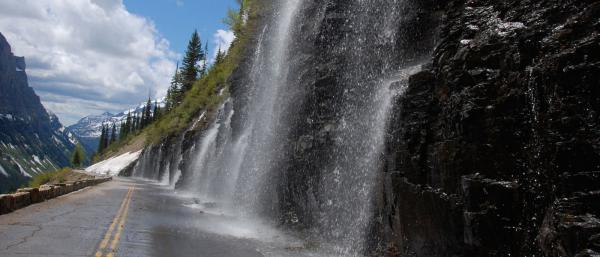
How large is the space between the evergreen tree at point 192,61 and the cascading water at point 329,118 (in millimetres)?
83173

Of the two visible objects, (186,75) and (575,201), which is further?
(186,75)

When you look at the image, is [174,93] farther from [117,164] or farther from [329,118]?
[329,118]

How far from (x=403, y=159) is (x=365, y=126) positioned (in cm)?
349

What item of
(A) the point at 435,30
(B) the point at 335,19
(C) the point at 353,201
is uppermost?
(B) the point at 335,19

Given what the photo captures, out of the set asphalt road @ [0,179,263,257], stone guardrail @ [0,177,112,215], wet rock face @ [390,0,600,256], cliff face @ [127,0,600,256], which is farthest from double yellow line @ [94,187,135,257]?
wet rock face @ [390,0,600,256]

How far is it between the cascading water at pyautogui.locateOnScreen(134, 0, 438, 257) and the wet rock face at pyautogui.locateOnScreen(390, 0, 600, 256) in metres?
2.17

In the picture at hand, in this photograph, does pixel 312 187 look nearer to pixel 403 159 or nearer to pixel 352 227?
pixel 352 227

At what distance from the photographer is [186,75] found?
10769 cm

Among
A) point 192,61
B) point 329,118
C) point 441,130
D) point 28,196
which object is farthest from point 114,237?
point 192,61

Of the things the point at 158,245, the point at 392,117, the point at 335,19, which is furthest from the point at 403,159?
the point at 335,19

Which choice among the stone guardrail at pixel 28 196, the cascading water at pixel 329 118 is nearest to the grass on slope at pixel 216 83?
the cascading water at pixel 329 118

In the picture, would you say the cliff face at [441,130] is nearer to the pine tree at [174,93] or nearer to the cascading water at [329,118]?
the cascading water at [329,118]

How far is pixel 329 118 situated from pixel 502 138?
8649 millimetres

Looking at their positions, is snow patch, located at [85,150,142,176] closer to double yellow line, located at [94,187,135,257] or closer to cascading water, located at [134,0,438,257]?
cascading water, located at [134,0,438,257]
